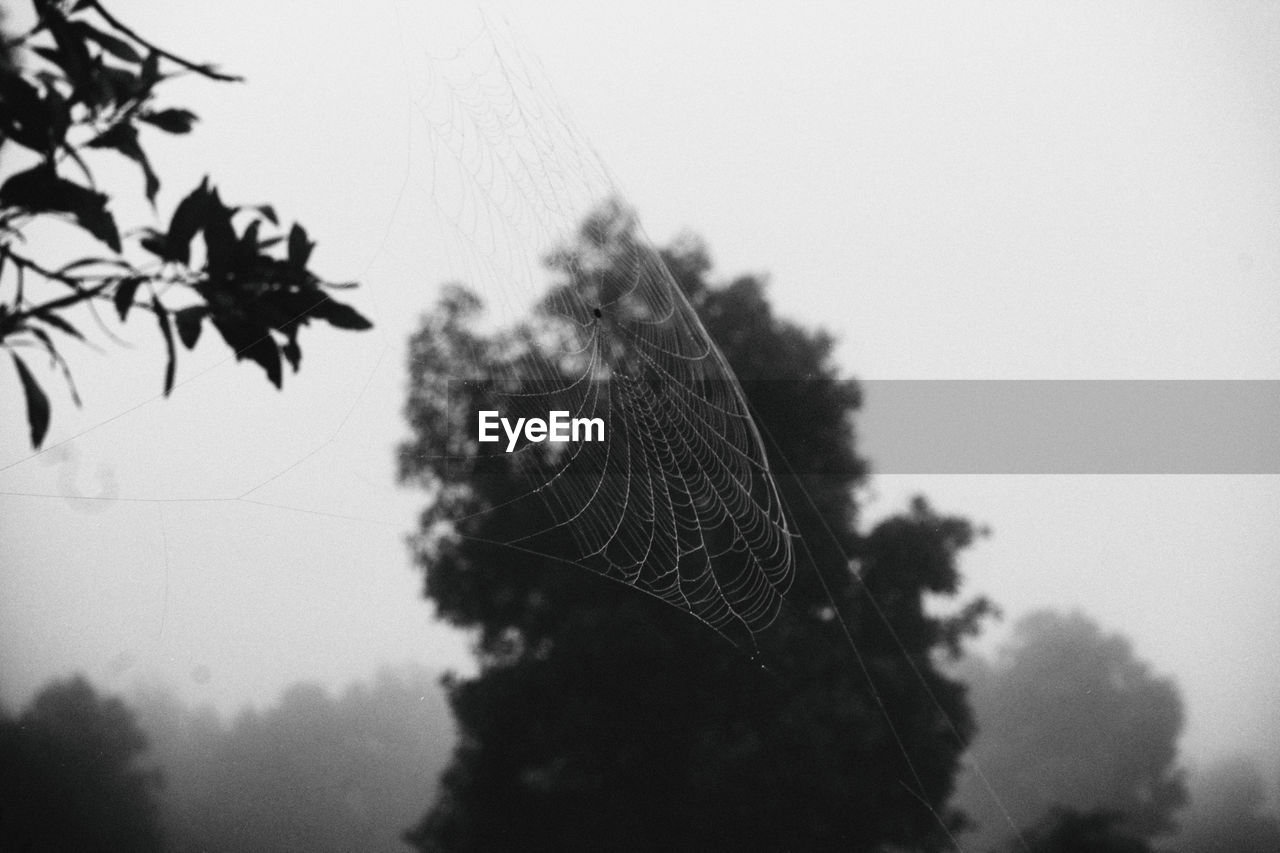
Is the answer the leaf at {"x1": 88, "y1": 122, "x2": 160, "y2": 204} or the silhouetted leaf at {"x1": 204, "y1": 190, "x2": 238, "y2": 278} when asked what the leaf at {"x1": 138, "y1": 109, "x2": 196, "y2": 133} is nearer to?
the leaf at {"x1": 88, "y1": 122, "x2": 160, "y2": 204}

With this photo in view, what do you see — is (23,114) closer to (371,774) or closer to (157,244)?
(157,244)

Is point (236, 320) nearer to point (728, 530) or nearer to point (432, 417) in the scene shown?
point (432, 417)

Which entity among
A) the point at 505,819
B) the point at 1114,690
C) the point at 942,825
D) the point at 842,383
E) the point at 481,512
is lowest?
the point at 505,819

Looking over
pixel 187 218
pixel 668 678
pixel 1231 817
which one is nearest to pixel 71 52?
pixel 187 218

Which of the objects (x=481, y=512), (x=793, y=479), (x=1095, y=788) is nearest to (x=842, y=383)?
(x=793, y=479)

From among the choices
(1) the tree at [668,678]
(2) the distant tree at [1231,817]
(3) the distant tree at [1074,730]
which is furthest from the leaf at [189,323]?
(2) the distant tree at [1231,817]

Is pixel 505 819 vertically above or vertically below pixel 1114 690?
below
